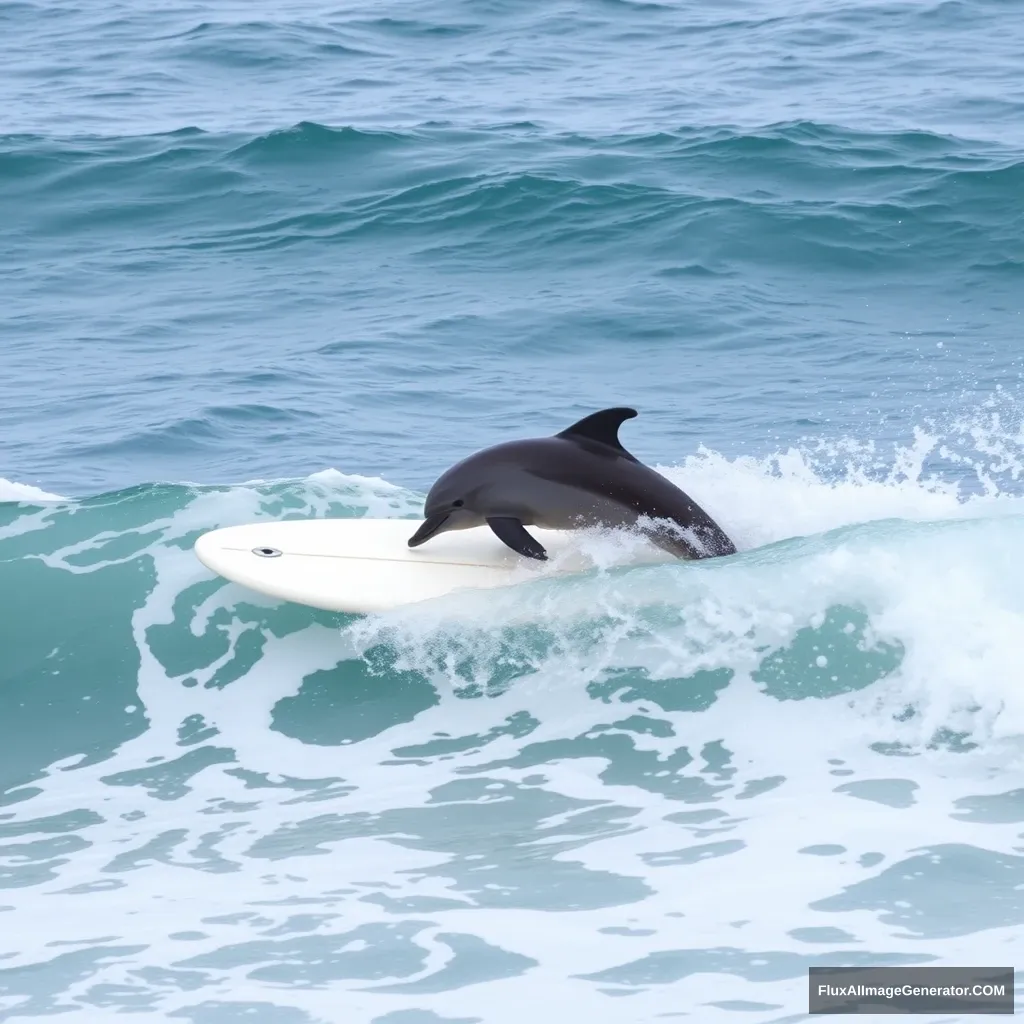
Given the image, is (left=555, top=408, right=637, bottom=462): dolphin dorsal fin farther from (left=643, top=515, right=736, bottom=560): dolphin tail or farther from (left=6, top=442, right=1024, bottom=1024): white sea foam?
(left=6, top=442, right=1024, bottom=1024): white sea foam

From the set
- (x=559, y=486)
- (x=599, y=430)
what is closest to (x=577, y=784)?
(x=559, y=486)

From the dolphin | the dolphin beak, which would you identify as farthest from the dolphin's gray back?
the dolphin beak

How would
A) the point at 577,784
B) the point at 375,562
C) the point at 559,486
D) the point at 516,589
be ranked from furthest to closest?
the point at 375,562, the point at 516,589, the point at 559,486, the point at 577,784

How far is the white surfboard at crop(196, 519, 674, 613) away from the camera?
793 cm

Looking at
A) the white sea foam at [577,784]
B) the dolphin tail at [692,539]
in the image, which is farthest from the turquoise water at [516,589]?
the dolphin tail at [692,539]

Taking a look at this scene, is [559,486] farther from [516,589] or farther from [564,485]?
[516,589]

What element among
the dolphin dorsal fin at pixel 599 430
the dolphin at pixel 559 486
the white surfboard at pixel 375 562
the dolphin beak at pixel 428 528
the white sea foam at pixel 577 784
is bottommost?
the white sea foam at pixel 577 784

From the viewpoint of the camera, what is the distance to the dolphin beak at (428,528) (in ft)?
26.0

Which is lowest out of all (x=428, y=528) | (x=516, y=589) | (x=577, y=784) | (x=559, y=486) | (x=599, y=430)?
(x=577, y=784)

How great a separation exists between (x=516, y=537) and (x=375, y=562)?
0.92 m

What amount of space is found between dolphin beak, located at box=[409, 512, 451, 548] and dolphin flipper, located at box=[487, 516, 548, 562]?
30 cm

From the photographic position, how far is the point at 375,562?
8180 millimetres

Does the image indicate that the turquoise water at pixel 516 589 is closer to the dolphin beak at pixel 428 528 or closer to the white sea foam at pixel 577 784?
the white sea foam at pixel 577 784

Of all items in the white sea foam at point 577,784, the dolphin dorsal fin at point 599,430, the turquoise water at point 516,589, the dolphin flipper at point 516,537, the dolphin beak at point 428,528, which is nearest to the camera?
the white sea foam at point 577,784
